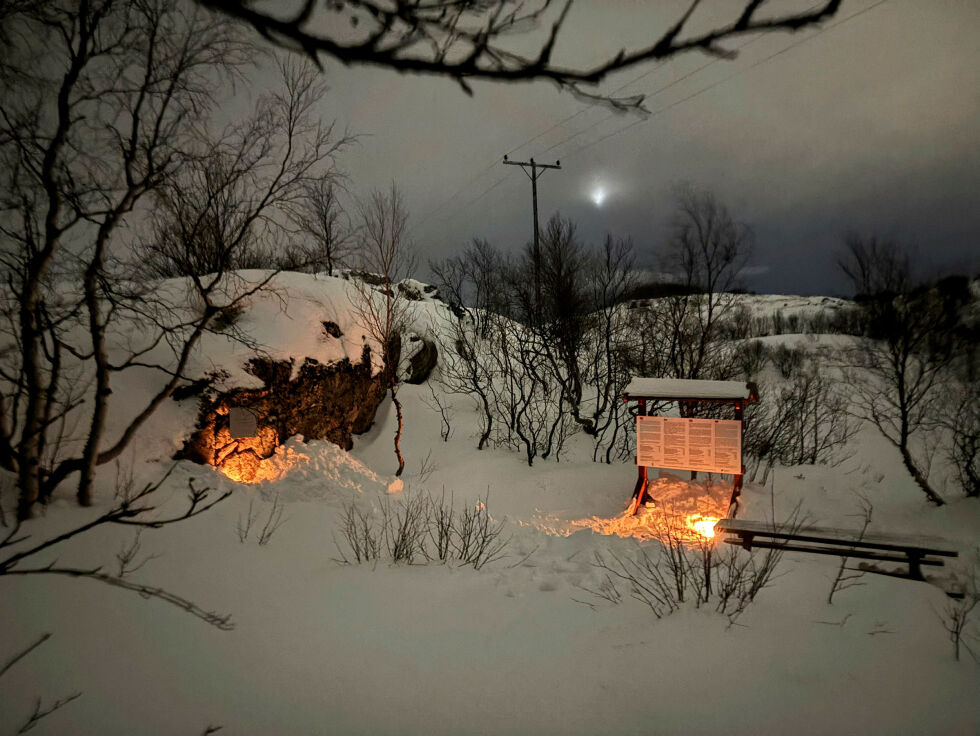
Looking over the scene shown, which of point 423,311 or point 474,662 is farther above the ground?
point 423,311

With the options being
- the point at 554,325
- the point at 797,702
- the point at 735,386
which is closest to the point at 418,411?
the point at 554,325

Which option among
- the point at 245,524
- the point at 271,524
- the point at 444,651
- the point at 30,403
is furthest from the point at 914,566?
the point at 30,403

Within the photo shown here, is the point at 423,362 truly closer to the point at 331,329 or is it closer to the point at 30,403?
the point at 331,329

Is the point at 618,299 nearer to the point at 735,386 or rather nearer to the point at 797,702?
the point at 735,386

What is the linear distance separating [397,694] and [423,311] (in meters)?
18.6

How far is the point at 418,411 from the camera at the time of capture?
1540cm

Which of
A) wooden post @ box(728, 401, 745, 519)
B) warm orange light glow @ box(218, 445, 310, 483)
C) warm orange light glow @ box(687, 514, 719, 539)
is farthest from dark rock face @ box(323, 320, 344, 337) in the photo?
wooden post @ box(728, 401, 745, 519)

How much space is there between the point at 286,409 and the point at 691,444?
7.72m

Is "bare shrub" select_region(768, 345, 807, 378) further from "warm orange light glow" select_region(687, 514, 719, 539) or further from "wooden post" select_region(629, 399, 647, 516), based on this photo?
"warm orange light glow" select_region(687, 514, 719, 539)

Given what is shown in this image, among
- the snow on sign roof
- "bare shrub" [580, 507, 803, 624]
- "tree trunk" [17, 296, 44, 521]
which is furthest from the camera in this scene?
the snow on sign roof

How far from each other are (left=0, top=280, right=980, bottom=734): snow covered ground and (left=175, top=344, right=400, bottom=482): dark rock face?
9.06ft

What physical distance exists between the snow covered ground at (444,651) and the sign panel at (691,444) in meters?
2.40

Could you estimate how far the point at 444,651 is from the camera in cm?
339

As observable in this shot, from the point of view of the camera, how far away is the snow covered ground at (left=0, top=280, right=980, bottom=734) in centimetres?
250
